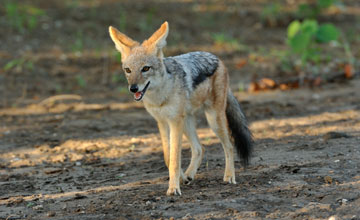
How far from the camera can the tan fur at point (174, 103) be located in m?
5.18

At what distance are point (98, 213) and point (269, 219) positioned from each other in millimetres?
1352

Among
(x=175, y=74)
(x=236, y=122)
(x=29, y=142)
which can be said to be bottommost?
(x=29, y=142)

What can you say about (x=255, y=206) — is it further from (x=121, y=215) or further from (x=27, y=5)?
(x=27, y=5)

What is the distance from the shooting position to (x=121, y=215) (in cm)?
450

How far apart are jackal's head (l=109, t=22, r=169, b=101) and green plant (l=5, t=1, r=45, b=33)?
6.51 metres

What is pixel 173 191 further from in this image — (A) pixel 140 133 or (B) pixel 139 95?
(A) pixel 140 133

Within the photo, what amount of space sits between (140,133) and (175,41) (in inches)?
167

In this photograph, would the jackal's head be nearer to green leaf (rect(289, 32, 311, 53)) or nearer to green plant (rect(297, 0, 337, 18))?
green leaf (rect(289, 32, 311, 53))

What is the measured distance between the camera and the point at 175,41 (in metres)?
11.5

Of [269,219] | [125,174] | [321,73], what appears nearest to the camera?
[269,219]

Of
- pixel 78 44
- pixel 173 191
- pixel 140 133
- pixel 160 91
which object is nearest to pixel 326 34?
pixel 140 133

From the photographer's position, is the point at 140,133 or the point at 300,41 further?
the point at 300,41

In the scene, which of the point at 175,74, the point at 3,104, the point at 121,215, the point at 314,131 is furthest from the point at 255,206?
the point at 3,104

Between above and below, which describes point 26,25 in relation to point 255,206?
above
